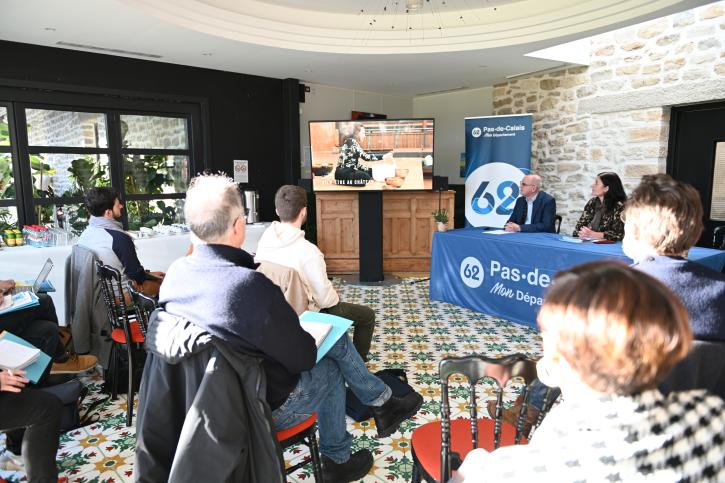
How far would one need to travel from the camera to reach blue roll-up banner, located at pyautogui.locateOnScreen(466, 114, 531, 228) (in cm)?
609

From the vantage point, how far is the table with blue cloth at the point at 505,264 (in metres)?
3.56

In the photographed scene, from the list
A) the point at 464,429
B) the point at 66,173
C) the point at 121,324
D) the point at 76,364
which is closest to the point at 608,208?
→ the point at 464,429

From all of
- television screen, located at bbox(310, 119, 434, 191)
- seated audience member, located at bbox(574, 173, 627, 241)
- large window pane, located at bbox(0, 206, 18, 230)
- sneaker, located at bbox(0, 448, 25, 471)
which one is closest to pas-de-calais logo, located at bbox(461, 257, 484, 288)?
seated audience member, located at bbox(574, 173, 627, 241)

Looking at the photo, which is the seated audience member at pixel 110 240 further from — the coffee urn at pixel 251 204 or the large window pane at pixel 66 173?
the coffee urn at pixel 251 204

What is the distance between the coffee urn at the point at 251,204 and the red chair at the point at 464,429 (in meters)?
4.80

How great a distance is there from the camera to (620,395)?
2.43 ft

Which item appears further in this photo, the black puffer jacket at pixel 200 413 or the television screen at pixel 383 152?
the television screen at pixel 383 152

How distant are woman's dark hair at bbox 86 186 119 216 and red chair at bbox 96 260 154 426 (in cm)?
54

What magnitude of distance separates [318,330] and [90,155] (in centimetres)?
456

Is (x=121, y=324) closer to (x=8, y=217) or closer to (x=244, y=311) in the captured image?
(x=244, y=311)

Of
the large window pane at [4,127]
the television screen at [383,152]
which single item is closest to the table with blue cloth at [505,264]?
the television screen at [383,152]

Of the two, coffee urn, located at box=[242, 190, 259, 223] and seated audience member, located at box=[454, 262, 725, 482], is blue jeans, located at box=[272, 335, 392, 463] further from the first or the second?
coffee urn, located at box=[242, 190, 259, 223]

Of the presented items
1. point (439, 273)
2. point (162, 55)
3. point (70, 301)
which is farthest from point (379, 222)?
point (70, 301)

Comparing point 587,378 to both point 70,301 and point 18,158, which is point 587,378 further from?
point 18,158
